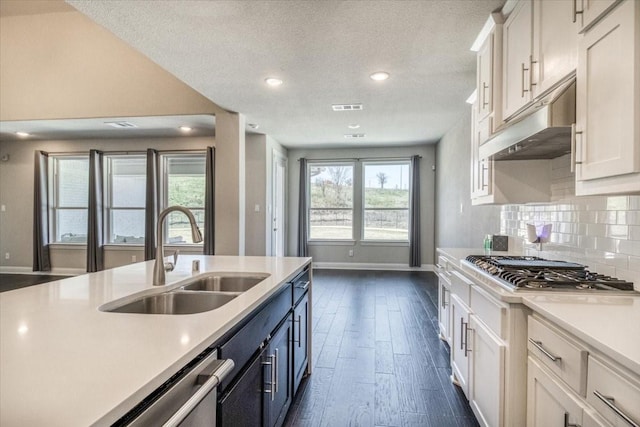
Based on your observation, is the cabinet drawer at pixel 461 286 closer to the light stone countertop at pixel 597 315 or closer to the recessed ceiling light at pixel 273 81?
the light stone countertop at pixel 597 315

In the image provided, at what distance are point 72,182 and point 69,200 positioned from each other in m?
0.36

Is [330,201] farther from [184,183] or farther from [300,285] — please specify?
[300,285]

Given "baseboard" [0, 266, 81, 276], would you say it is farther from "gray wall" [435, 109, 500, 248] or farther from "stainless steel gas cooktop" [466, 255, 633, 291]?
"stainless steel gas cooktop" [466, 255, 633, 291]

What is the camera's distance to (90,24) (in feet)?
16.4

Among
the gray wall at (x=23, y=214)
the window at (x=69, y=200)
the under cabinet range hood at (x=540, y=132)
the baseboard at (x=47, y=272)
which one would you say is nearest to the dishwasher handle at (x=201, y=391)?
the under cabinet range hood at (x=540, y=132)

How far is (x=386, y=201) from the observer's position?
7.24m

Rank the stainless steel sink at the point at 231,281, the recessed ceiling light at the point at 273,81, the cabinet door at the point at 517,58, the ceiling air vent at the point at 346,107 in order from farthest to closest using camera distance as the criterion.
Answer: the ceiling air vent at the point at 346,107
the recessed ceiling light at the point at 273,81
the stainless steel sink at the point at 231,281
the cabinet door at the point at 517,58

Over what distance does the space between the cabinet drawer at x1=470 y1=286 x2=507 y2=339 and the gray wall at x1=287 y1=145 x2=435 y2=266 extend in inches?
202

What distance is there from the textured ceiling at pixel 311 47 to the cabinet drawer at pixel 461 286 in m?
1.69

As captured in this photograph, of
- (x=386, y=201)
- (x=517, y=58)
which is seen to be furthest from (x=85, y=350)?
(x=386, y=201)

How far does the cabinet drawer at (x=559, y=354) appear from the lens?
1.06 meters

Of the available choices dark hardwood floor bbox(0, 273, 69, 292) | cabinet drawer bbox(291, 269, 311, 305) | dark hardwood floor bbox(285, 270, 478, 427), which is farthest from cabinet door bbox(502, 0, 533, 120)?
dark hardwood floor bbox(0, 273, 69, 292)

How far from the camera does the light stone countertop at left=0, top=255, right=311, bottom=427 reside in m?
0.62

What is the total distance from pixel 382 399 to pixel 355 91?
2881 mm
